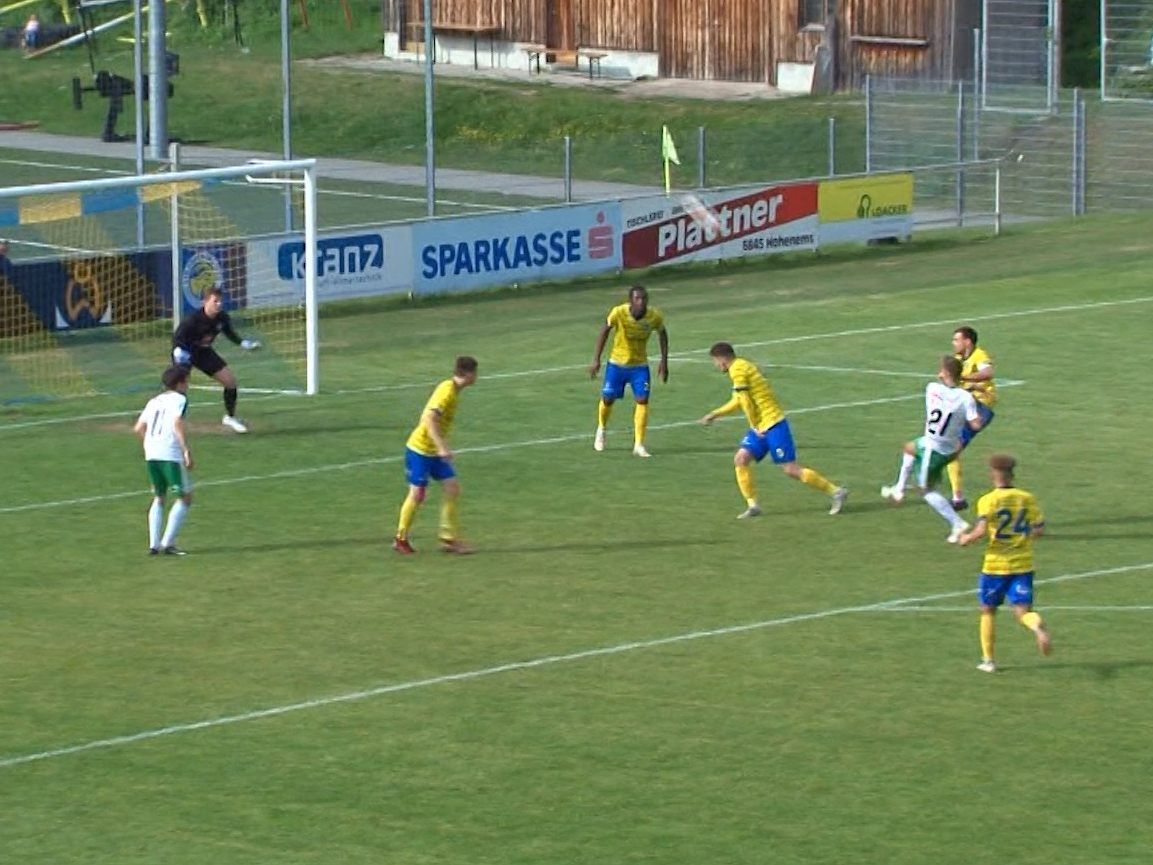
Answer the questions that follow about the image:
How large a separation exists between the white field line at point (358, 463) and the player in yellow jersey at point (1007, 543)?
412 inches

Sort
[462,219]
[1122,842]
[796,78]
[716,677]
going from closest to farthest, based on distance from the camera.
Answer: [1122,842] < [716,677] < [462,219] < [796,78]

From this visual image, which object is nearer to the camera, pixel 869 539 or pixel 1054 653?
pixel 1054 653

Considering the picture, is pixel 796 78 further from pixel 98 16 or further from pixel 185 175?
pixel 185 175

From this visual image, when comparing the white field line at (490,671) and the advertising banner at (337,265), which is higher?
the advertising banner at (337,265)

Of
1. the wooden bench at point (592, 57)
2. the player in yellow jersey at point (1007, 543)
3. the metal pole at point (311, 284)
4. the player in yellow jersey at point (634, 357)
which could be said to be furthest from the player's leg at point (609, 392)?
the wooden bench at point (592, 57)

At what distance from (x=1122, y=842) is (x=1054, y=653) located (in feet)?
14.6

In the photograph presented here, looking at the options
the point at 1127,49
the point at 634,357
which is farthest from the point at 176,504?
the point at 1127,49

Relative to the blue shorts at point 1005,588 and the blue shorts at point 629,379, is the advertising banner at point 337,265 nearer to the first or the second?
the blue shorts at point 629,379

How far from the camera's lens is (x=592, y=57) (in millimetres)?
67188

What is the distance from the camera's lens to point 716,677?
62.0 ft

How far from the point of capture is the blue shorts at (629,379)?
90.6 feet

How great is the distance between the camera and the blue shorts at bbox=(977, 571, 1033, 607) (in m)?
18.5

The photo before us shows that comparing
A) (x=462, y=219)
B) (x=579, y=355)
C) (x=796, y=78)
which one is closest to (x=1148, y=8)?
(x=796, y=78)

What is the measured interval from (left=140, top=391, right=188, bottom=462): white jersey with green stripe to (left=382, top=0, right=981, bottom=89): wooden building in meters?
42.1
